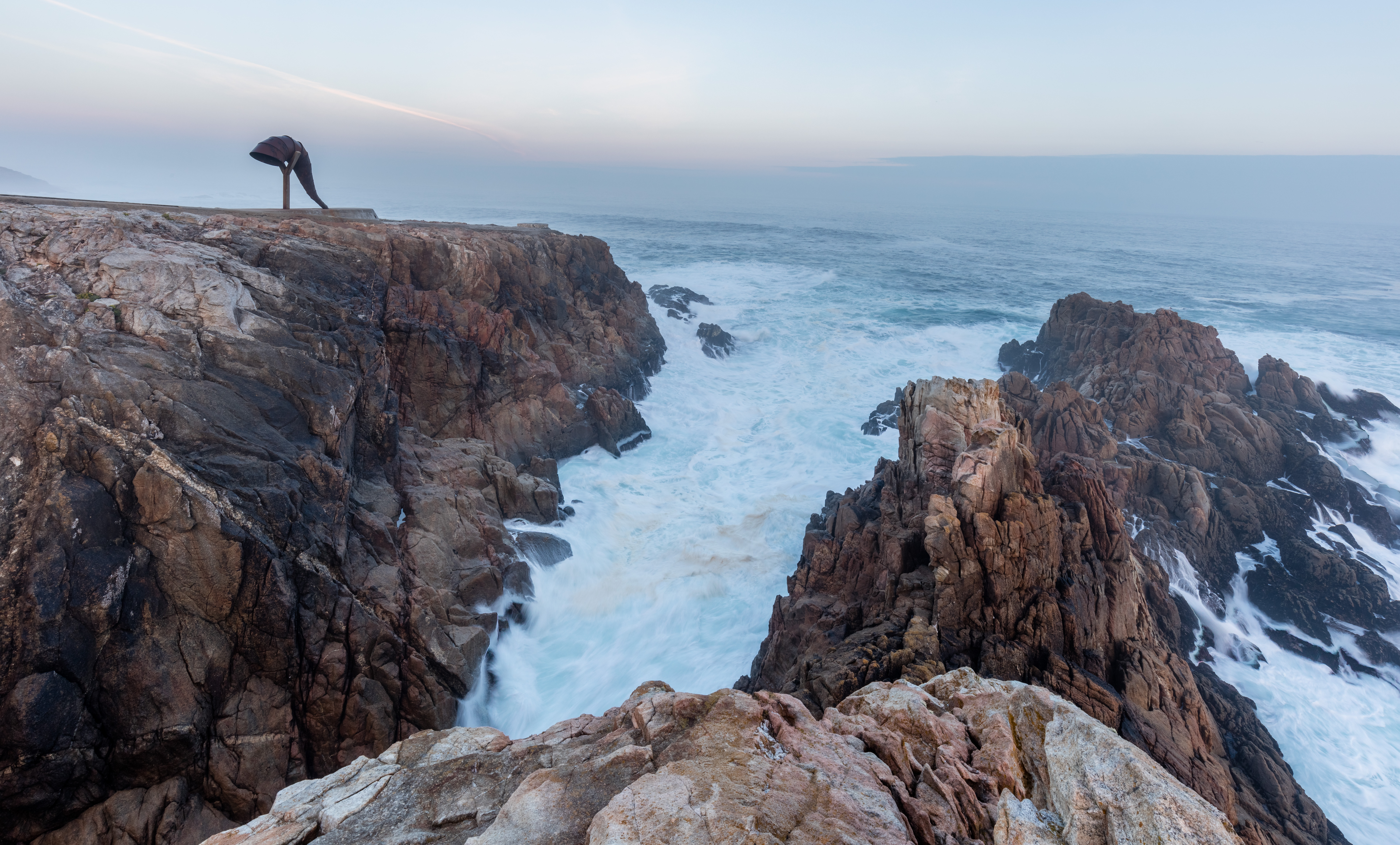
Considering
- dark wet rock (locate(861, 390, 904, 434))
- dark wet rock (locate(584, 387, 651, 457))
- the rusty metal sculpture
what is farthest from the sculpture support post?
dark wet rock (locate(861, 390, 904, 434))

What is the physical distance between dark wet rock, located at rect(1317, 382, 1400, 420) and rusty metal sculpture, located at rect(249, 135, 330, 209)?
39054 mm

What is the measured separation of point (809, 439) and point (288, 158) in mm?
20106

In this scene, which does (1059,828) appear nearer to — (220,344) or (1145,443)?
(220,344)

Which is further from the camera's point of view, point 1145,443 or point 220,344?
point 1145,443

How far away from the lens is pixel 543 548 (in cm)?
1634

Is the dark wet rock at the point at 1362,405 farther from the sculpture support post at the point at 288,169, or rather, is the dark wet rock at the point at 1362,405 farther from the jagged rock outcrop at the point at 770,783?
the sculpture support post at the point at 288,169

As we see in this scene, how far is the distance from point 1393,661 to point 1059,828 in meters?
17.0

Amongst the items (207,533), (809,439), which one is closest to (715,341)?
(809,439)

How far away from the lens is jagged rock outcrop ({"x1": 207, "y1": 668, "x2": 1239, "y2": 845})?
477 centimetres

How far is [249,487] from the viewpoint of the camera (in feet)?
32.8

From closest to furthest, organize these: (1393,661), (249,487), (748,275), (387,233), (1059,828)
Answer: (1059,828) < (249,487) < (1393,661) < (387,233) < (748,275)

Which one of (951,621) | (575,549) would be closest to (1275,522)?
(951,621)

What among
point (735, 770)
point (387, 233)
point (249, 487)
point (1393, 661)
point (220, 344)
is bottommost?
point (1393, 661)

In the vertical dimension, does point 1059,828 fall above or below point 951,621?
above
